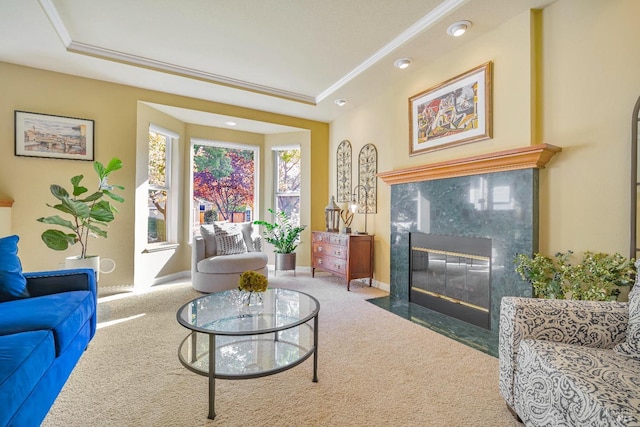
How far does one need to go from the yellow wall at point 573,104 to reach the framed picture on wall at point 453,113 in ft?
0.28

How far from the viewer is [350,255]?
4.09m

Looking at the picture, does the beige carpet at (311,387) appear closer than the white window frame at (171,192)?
Yes

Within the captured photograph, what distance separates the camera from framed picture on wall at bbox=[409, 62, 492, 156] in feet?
9.11

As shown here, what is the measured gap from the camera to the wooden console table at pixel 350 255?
409 centimetres

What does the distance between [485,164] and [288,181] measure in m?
3.62

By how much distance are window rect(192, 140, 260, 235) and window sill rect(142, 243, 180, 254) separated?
1.65ft

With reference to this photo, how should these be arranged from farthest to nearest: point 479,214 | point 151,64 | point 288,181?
point 288,181
point 151,64
point 479,214

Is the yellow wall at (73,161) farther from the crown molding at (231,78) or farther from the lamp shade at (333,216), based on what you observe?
the lamp shade at (333,216)

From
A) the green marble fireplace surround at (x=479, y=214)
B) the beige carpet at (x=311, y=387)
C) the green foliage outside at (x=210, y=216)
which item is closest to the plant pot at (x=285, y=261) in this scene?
the green foliage outside at (x=210, y=216)

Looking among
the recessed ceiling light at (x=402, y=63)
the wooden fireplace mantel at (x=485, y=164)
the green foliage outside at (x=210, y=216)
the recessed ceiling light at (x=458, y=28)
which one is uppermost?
the recessed ceiling light at (x=402, y=63)

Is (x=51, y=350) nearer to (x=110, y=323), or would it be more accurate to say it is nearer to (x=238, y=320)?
(x=238, y=320)

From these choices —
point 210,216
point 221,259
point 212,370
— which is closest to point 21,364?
point 212,370

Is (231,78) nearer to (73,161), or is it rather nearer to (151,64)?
(151,64)

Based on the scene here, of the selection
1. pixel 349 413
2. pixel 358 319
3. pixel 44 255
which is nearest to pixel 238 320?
pixel 349 413
